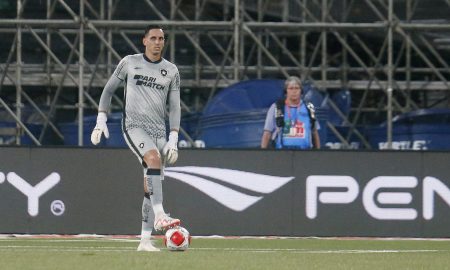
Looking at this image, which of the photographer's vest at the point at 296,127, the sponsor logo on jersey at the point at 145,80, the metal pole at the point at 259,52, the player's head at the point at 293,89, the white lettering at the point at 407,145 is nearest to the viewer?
the sponsor logo on jersey at the point at 145,80

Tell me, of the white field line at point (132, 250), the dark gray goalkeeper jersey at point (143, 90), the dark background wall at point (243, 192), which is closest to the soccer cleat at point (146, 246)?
the white field line at point (132, 250)

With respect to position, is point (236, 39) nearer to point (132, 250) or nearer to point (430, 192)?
point (430, 192)

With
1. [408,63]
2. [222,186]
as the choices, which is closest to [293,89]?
[222,186]

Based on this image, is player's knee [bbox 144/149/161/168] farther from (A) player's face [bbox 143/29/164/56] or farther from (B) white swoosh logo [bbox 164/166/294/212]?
(B) white swoosh logo [bbox 164/166/294/212]

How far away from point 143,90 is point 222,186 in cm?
337

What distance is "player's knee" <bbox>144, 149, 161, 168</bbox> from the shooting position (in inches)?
Answer: 490

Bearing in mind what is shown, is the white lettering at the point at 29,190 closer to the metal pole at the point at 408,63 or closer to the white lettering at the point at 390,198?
the white lettering at the point at 390,198

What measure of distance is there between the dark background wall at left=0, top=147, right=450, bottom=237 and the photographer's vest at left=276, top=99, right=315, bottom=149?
0.38m

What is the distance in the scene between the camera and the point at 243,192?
624 inches

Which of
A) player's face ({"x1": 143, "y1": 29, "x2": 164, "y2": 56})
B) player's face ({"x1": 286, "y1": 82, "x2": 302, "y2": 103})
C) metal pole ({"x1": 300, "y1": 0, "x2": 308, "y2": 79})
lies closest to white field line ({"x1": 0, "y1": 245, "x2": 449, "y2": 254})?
player's face ({"x1": 143, "y1": 29, "x2": 164, "y2": 56})

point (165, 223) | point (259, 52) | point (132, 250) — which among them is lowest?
point (132, 250)

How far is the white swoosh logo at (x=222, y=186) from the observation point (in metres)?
15.8

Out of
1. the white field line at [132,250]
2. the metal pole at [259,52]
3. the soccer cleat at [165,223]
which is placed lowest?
the white field line at [132,250]

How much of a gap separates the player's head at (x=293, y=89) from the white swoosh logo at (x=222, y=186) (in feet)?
3.05
